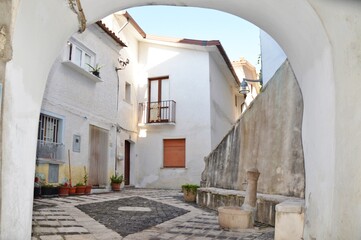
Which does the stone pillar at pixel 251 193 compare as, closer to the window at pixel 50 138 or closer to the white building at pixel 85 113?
the white building at pixel 85 113

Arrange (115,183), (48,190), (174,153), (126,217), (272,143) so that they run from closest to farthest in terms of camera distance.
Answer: (126,217)
(272,143)
(48,190)
(115,183)
(174,153)

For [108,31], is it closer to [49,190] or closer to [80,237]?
[49,190]

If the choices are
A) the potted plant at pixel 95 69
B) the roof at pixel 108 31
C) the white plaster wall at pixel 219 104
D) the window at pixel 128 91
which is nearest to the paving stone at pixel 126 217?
the potted plant at pixel 95 69

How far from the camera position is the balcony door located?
17000 millimetres

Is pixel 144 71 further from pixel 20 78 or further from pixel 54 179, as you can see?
pixel 20 78

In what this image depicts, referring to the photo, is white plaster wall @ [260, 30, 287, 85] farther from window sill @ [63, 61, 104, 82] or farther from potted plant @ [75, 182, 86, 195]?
potted plant @ [75, 182, 86, 195]

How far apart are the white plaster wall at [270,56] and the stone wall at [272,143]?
220 centimetres

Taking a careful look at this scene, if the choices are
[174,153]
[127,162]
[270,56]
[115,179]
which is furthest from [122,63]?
[270,56]

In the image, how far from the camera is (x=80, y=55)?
11.7m

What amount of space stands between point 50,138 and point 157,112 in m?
7.51

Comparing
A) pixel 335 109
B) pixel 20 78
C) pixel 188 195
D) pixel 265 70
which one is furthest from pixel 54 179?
pixel 335 109

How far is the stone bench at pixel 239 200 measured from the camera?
5559 millimetres

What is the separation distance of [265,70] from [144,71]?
8626mm

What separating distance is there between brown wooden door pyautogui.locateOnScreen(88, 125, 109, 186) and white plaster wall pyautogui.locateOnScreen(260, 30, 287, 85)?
20.3 ft
